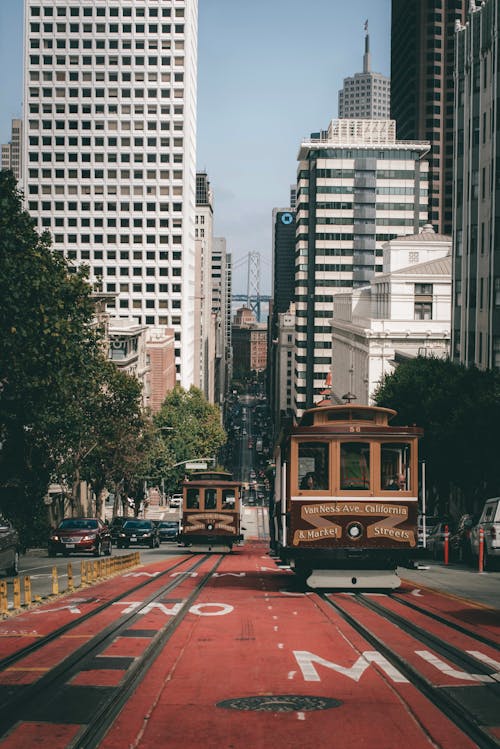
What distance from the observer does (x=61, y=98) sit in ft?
524

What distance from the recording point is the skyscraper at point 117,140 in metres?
158

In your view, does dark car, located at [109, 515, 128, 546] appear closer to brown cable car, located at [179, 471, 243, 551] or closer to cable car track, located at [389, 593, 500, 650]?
brown cable car, located at [179, 471, 243, 551]

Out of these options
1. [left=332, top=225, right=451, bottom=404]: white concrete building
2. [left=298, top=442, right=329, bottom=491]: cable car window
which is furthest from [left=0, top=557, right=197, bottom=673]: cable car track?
[left=332, top=225, right=451, bottom=404]: white concrete building

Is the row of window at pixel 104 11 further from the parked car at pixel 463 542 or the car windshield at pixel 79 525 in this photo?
the parked car at pixel 463 542

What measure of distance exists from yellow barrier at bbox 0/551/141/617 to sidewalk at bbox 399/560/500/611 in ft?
25.3

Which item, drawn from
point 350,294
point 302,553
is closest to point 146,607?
point 302,553

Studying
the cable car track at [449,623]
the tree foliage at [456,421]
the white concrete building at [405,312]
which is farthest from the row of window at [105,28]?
the cable car track at [449,623]

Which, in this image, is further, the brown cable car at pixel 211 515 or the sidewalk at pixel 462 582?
the brown cable car at pixel 211 515

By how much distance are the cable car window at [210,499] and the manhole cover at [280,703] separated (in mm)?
35567

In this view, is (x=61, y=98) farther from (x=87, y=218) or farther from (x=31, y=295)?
(x=31, y=295)

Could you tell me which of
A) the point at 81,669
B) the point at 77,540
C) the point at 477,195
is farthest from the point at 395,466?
the point at 477,195

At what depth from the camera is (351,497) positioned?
21.5 metres

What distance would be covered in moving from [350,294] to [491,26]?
71.7m

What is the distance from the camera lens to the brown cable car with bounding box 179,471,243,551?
155ft
